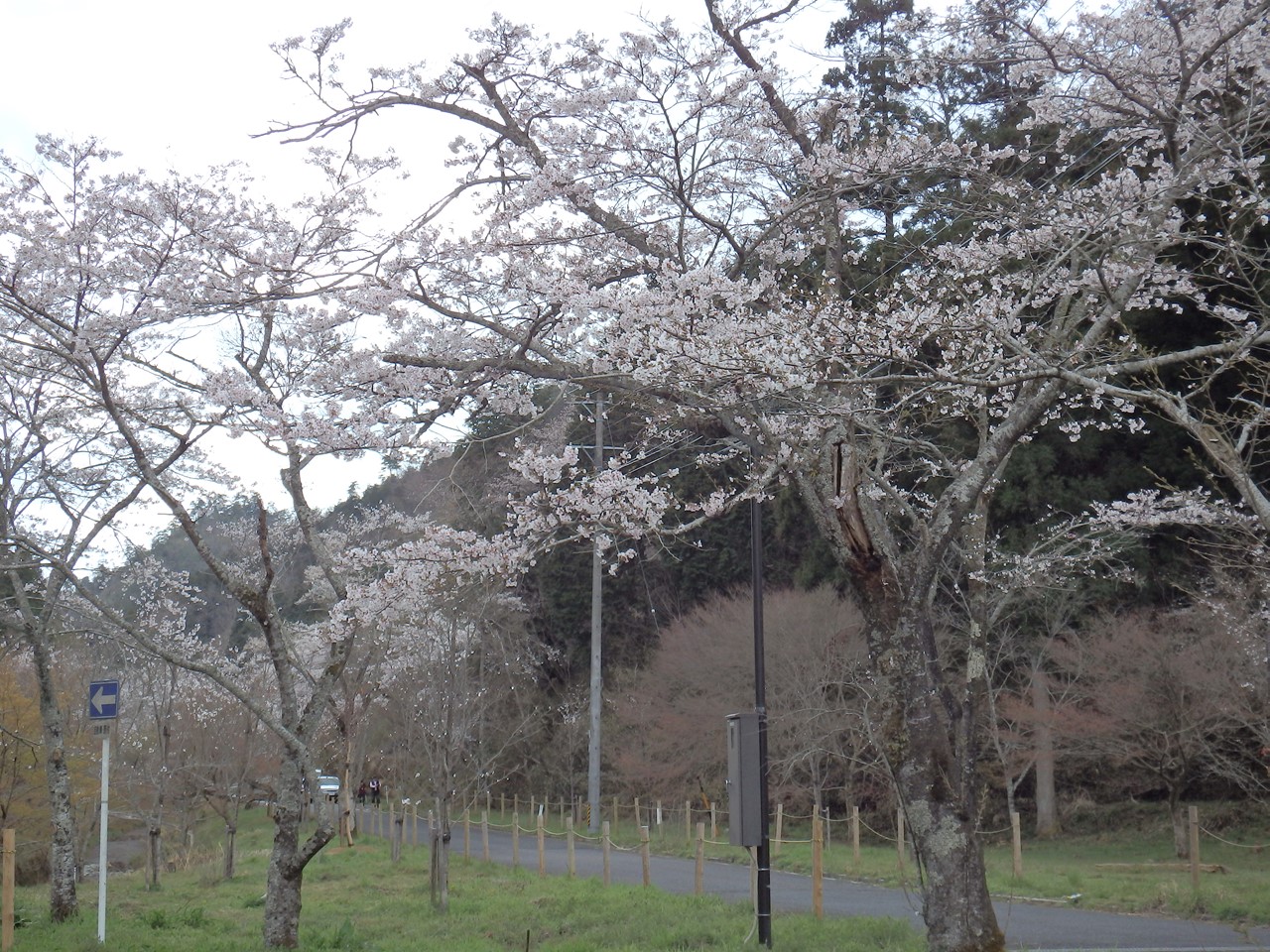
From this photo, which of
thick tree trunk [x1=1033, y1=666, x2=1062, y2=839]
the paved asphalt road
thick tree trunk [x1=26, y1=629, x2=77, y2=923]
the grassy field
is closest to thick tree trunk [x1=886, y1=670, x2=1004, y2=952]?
the paved asphalt road

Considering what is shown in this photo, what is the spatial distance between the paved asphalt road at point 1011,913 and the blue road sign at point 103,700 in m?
6.83

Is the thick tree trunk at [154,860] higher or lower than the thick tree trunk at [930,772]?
lower

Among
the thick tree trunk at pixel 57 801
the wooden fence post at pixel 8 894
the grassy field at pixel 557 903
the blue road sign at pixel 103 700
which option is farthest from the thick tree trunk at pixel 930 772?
the thick tree trunk at pixel 57 801

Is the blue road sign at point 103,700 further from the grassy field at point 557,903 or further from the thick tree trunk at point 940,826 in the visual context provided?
the thick tree trunk at point 940,826

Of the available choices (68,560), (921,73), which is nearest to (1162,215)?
(921,73)

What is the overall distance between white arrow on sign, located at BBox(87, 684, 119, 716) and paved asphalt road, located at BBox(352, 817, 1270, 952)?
688cm

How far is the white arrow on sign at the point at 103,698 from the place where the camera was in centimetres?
1083

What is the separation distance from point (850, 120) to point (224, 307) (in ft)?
16.4

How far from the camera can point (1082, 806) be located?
2352cm

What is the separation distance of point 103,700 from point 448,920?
14.7 feet

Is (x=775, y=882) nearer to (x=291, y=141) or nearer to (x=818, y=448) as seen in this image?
(x=818, y=448)

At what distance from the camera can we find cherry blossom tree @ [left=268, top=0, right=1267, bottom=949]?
6.45m

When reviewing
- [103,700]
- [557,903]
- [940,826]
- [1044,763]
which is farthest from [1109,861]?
[103,700]

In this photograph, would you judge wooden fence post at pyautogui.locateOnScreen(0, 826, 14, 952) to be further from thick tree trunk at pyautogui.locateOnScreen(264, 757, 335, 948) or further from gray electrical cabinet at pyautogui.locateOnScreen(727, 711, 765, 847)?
gray electrical cabinet at pyautogui.locateOnScreen(727, 711, 765, 847)
